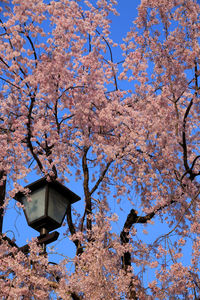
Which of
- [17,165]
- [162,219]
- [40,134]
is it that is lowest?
[162,219]

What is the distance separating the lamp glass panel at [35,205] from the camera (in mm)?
6219

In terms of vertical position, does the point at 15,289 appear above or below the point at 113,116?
below

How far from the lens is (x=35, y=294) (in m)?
6.45

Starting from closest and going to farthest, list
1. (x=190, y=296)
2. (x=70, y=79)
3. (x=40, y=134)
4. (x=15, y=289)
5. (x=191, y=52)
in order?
(x=15, y=289) → (x=190, y=296) → (x=191, y=52) → (x=40, y=134) → (x=70, y=79)

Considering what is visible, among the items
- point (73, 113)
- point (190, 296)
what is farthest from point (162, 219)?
point (73, 113)

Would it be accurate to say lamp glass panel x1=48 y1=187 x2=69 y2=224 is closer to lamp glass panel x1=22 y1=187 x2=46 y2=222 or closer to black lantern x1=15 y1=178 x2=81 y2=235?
black lantern x1=15 y1=178 x2=81 y2=235

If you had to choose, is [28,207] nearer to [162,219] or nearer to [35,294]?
[35,294]

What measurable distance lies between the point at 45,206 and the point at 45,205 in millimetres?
15

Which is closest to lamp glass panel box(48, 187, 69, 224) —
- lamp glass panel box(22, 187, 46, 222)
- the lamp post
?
the lamp post

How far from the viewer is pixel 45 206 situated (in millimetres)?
6184

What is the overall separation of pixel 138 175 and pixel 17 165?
265cm

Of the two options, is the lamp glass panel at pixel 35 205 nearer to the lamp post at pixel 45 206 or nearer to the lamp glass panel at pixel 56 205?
the lamp post at pixel 45 206

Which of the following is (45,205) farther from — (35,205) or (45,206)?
(35,205)

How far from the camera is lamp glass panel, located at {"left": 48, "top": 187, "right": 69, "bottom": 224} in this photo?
20.4ft
